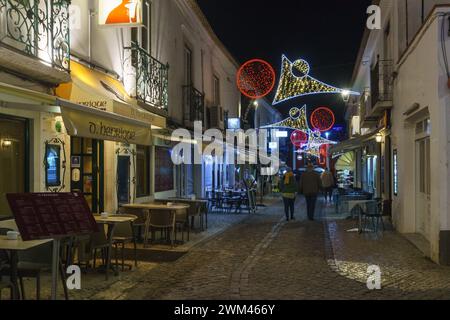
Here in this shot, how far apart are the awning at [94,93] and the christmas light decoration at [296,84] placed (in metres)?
7.81

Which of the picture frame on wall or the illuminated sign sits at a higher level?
the illuminated sign

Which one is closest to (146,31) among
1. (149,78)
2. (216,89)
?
(149,78)

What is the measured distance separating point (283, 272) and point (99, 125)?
3.80 metres

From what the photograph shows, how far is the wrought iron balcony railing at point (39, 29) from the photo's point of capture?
7184 millimetres

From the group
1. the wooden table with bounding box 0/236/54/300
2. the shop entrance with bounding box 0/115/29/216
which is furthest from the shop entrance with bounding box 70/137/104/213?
the wooden table with bounding box 0/236/54/300

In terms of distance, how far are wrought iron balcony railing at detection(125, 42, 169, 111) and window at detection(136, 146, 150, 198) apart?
1.28m

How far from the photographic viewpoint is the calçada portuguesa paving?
6.83 meters

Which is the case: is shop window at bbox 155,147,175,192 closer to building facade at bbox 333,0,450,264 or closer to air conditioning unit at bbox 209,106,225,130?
air conditioning unit at bbox 209,106,225,130

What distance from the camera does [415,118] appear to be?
36.6ft

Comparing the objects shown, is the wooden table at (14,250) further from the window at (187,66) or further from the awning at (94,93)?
the window at (187,66)

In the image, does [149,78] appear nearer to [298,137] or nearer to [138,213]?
[138,213]

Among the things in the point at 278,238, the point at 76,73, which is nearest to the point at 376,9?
the point at 278,238

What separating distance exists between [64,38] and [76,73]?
30.1 inches
